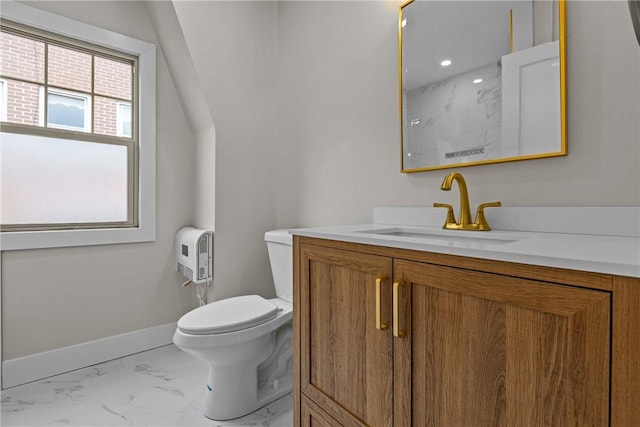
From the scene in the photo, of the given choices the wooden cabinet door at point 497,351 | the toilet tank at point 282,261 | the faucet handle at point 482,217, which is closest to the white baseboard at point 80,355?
the toilet tank at point 282,261

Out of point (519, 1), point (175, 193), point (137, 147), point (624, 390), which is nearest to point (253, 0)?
point (137, 147)

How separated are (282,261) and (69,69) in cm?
173

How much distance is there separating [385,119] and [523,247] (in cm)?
106

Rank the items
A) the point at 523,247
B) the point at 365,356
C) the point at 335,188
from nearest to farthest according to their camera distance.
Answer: the point at 523,247 → the point at 365,356 → the point at 335,188

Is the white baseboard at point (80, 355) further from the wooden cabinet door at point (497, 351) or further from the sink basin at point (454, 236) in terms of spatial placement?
the wooden cabinet door at point (497, 351)

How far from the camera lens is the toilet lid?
143 cm

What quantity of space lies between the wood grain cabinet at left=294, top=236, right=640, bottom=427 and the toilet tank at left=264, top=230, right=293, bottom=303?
63 centimetres

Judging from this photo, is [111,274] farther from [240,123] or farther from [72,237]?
[240,123]

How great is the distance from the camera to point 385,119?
1.62 metres

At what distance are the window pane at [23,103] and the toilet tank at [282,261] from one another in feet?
4.91

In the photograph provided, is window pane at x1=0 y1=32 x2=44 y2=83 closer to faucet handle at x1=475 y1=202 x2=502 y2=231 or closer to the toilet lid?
the toilet lid

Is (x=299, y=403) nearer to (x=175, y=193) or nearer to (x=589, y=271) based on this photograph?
(x=589, y=271)

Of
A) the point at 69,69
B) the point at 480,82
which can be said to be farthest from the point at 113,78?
the point at 480,82

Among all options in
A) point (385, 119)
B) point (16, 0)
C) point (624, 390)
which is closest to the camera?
point (624, 390)
